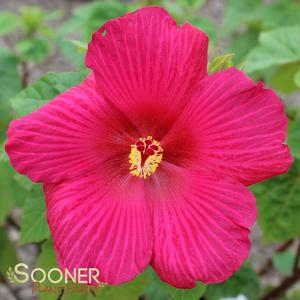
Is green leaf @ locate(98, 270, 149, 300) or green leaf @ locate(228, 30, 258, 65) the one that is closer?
green leaf @ locate(98, 270, 149, 300)

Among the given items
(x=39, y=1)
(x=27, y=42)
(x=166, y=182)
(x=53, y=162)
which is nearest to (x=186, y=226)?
(x=166, y=182)

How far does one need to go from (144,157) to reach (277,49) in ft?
2.29

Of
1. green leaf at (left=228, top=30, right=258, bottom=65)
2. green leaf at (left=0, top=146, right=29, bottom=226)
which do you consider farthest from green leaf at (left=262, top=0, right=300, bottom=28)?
green leaf at (left=0, top=146, right=29, bottom=226)

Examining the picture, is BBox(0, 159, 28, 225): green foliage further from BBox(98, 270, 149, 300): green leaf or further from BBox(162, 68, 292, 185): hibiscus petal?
BBox(162, 68, 292, 185): hibiscus petal

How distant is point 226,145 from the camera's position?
3.33ft

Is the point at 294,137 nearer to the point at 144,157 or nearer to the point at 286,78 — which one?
the point at 144,157

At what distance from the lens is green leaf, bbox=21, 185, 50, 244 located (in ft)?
4.22

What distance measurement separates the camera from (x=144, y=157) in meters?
1.11

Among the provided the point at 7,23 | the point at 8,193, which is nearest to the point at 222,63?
the point at 8,193

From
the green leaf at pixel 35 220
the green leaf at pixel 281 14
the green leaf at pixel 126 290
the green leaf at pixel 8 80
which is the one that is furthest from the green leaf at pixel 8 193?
the green leaf at pixel 281 14

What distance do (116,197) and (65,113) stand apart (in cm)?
20

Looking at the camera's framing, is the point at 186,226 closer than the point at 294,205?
Yes

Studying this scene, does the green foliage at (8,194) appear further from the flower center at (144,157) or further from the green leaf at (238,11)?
the green leaf at (238,11)

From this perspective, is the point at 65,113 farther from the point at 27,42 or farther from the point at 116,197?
the point at 27,42
